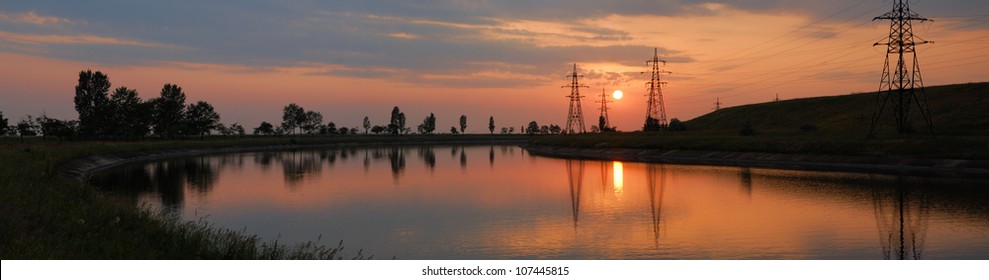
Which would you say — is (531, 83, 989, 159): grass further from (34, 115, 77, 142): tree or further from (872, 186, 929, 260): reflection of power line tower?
(34, 115, 77, 142): tree

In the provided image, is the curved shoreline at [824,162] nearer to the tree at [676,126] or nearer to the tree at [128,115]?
the tree at [676,126]

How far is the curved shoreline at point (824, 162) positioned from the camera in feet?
213

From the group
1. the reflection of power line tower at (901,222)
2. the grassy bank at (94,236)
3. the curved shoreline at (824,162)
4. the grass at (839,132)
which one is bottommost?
the reflection of power line tower at (901,222)

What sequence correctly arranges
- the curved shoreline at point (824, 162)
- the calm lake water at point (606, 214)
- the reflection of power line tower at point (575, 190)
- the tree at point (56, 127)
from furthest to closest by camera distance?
1. the tree at point (56, 127)
2. the curved shoreline at point (824, 162)
3. the reflection of power line tower at point (575, 190)
4. the calm lake water at point (606, 214)

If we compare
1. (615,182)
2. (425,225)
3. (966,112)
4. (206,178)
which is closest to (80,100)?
(206,178)

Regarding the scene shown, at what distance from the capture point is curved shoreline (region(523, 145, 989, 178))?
65.1 m

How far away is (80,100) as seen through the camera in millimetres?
146750

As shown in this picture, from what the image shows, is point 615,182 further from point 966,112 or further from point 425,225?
point 966,112

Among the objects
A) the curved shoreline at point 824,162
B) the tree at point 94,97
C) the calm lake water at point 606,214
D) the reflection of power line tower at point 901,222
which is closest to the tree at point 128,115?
the tree at point 94,97

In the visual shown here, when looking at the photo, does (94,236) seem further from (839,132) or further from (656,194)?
(839,132)

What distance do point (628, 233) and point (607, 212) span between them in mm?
8277

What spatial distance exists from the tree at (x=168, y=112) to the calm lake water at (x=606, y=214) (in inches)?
4379

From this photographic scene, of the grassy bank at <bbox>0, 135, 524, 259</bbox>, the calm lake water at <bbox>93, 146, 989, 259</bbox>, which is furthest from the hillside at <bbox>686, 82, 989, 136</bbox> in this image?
the grassy bank at <bbox>0, 135, 524, 259</bbox>

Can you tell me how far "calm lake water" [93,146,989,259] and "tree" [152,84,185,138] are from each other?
111 metres
